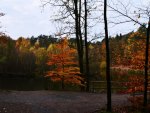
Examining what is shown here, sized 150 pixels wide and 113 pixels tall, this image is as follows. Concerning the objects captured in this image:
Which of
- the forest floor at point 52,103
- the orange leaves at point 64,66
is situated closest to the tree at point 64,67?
the orange leaves at point 64,66

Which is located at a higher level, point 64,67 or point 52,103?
point 64,67

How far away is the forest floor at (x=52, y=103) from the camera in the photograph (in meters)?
19.7

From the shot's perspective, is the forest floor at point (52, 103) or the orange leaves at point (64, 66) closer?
the forest floor at point (52, 103)

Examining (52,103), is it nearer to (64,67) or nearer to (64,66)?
(64,67)

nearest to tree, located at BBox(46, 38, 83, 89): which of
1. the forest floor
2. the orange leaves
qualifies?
the orange leaves

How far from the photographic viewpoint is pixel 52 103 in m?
22.4

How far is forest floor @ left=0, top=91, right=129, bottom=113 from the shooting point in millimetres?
19703

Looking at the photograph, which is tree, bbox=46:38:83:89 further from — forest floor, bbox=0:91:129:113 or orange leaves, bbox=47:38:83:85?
forest floor, bbox=0:91:129:113

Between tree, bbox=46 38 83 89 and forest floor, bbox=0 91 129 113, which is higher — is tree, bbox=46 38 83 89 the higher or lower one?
the higher one

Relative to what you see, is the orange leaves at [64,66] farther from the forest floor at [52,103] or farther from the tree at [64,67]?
the forest floor at [52,103]

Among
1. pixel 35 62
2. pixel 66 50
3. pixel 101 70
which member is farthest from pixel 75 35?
pixel 35 62

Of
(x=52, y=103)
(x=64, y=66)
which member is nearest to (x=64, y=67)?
(x=64, y=66)

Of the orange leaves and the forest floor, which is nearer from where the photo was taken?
the forest floor

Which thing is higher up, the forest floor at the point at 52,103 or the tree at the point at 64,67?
the tree at the point at 64,67
